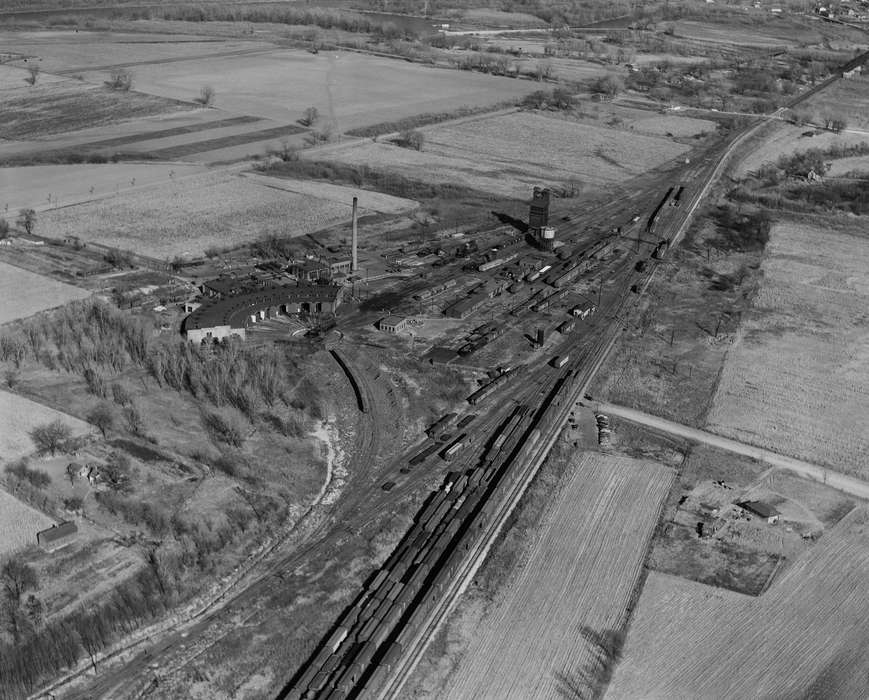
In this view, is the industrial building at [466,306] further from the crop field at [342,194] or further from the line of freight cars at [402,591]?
the crop field at [342,194]

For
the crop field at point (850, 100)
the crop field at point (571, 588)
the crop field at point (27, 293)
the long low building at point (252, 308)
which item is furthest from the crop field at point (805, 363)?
the crop field at point (850, 100)

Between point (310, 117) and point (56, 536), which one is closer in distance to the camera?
point (56, 536)

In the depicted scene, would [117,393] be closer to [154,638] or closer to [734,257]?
[154,638]

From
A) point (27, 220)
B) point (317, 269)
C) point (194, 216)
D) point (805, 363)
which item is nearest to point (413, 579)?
point (805, 363)

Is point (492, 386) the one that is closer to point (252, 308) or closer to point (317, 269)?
point (252, 308)

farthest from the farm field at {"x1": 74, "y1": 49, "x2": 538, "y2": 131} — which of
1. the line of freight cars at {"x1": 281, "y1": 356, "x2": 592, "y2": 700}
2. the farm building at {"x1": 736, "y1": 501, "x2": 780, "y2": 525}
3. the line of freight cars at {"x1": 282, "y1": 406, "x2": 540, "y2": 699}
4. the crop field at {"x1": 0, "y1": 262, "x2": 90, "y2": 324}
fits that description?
the farm building at {"x1": 736, "y1": 501, "x2": 780, "y2": 525}

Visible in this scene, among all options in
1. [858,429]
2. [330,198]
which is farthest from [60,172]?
[858,429]
